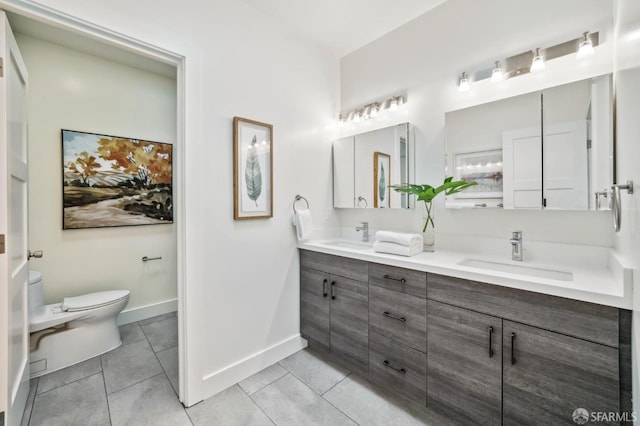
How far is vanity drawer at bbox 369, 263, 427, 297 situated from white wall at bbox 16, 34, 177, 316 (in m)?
2.39

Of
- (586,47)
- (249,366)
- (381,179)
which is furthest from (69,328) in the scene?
(586,47)

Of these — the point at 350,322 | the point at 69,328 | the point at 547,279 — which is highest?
the point at 547,279

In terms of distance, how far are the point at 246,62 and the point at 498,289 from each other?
2096 millimetres

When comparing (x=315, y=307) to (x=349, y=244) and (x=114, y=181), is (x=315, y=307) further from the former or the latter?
(x=114, y=181)

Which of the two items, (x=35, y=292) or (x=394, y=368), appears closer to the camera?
(x=394, y=368)

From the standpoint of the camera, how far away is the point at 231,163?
72.6 inches

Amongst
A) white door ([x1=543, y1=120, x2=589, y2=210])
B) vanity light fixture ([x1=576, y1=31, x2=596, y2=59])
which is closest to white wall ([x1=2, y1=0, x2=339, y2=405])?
white door ([x1=543, y1=120, x2=589, y2=210])

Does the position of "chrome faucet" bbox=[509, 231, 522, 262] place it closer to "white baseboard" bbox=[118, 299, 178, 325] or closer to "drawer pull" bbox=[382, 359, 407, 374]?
"drawer pull" bbox=[382, 359, 407, 374]

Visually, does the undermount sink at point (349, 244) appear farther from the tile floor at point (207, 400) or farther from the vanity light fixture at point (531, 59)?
the vanity light fixture at point (531, 59)

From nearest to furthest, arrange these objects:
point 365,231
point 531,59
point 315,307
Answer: point 531,59 < point 315,307 < point 365,231

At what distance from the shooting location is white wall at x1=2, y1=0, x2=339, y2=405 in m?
1.63

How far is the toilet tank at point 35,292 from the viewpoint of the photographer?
1987 mm

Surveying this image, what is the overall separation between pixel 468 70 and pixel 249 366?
261cm

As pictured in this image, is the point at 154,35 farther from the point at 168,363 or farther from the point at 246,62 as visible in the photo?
the point at 168,363
